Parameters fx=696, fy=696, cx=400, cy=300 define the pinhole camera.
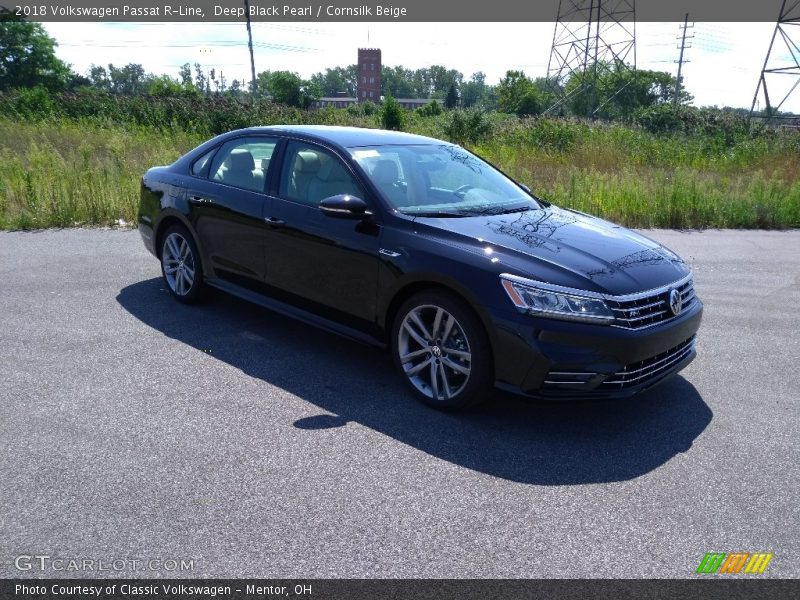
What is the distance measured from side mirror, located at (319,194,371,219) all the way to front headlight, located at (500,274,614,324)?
1.21 m

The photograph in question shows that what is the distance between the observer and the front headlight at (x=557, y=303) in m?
3.80

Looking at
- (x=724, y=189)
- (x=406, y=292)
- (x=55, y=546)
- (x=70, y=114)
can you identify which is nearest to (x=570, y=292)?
(x=406, y=292)

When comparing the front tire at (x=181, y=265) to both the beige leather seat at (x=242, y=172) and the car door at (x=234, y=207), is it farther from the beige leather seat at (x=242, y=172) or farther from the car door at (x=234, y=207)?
the beige leather seat at (x=242, y=172)

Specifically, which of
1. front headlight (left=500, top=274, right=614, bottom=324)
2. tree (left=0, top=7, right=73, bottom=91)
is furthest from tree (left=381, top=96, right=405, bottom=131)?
tree (left=0, top=7, right=73, bottom=91)

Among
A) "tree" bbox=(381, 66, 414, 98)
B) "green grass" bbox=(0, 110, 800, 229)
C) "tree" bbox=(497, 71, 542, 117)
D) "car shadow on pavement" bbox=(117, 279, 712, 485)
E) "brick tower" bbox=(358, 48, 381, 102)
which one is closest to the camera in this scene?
"car shadow on pavement" bbox=(117, 279, 712, 485)

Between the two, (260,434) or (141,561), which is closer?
(141,561)

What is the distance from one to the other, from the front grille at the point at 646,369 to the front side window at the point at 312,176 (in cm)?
203

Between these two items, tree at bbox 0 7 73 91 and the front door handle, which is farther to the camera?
tree at bbox 0 7 73 91

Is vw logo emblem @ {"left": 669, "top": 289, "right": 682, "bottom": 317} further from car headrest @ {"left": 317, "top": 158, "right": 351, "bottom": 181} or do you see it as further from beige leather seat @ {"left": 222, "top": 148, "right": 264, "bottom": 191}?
beige leather seat @ {"left": 222, "top": 148, "right": 264, "bottom": 191}

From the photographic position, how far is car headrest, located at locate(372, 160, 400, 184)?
4.82 m

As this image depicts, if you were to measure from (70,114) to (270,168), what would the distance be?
2399 centimetres

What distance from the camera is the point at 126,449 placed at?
3697mm

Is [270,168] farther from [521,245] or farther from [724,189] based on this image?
[724,189]

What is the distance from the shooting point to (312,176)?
200 inches
